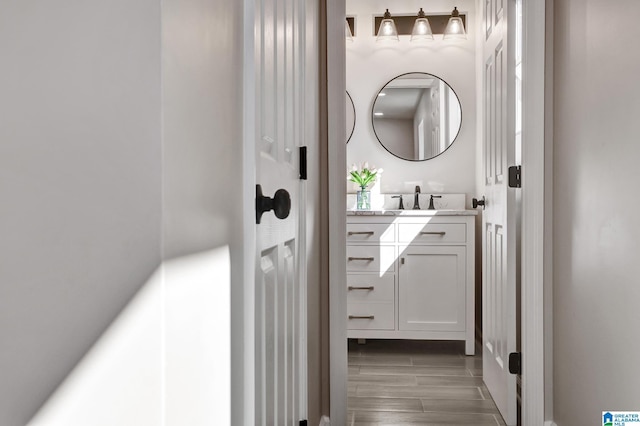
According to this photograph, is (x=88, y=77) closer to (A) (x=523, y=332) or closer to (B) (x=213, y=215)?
(B) (x=213, y=215)

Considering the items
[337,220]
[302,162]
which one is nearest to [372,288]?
[337,220]

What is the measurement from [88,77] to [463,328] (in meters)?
3.41

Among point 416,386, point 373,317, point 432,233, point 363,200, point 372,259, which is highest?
point 363,200

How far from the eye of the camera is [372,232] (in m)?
3.76

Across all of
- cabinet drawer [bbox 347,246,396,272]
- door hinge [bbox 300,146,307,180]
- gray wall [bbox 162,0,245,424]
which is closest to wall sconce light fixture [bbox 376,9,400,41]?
cabinet drawer [bbox 347,246,396,272]

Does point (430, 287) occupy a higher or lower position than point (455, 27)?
lower

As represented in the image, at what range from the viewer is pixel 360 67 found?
436cm

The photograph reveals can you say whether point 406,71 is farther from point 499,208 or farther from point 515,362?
point 515,362

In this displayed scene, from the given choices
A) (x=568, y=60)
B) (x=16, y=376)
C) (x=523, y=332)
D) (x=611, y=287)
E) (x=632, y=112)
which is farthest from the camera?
(x=523, y=332)

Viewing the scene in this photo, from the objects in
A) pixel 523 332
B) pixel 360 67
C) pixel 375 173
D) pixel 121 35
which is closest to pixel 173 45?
pixel 121 35

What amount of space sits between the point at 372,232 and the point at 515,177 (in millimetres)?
1415

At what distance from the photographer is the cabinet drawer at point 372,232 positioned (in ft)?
12.3

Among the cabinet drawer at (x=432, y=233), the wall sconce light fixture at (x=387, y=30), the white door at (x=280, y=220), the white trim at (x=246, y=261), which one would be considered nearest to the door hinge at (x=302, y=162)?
the white door at (x=280, y=220)

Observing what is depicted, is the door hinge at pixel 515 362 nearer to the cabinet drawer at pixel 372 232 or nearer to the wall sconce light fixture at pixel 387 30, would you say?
the cabinet drawer at pixel 372 232
